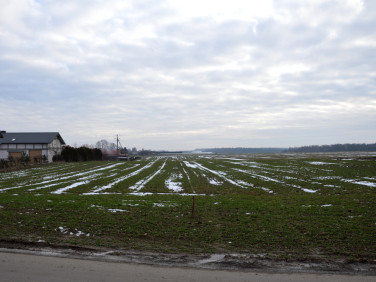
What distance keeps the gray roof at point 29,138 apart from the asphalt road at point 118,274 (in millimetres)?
64787

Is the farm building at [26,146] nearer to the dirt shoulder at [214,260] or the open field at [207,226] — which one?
the open field at [207,226]

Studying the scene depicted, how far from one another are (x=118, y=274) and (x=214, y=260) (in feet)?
6.53

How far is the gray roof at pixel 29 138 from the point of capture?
64.6 metres

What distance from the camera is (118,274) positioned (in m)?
5.39

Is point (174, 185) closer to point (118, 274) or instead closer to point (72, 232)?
point (72, 232)

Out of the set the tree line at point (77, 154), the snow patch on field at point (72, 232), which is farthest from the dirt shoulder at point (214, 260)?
the tree line at point (77, 154)

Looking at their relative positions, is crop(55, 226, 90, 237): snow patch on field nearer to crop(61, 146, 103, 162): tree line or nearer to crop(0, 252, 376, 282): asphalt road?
crop(0, 252, 376, 282): asphalt road

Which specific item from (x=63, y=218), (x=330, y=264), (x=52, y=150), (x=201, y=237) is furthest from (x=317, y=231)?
(x=52, y=150)

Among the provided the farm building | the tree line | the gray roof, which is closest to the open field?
the farm building

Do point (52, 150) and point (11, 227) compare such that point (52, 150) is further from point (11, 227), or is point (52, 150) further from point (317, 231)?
point (317, 231)

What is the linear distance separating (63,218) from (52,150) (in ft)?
208

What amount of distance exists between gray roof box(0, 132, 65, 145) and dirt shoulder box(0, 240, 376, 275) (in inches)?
2513

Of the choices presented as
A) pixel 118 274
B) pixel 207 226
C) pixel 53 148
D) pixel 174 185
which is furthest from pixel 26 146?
pixel 118 274

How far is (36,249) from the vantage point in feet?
22.1
